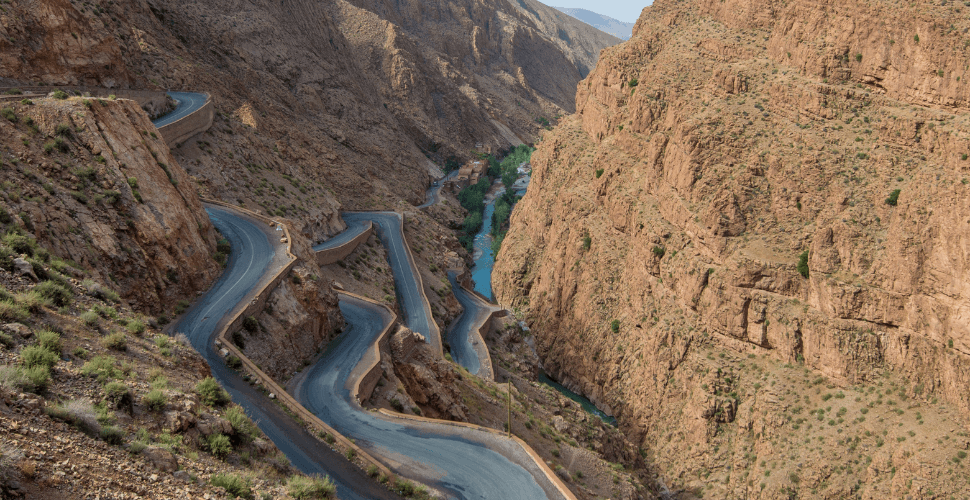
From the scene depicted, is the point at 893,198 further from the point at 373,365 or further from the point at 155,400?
the point at 155,400

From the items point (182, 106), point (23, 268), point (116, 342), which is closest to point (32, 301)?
point (116, 342)

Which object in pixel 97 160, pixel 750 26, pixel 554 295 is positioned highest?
pixel 750 26

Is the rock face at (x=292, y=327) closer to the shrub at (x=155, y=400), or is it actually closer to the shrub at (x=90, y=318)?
the shrub at (x=90, y=318)

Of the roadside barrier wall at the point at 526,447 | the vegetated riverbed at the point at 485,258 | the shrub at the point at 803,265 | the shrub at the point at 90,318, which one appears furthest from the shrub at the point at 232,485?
the vegetated riverbed at the point at 485,258

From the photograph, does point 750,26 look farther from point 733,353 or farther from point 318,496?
point 318,496

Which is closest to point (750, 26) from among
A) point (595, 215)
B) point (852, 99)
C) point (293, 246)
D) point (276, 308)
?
point (852, 99)
